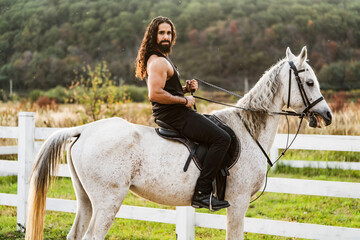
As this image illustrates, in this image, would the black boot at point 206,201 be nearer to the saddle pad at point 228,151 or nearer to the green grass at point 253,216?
the saddle pad at point 228,151

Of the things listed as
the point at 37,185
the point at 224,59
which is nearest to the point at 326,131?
the point at 37,185

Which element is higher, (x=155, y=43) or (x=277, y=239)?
(x=155, y=43)

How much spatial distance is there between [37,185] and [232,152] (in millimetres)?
2060

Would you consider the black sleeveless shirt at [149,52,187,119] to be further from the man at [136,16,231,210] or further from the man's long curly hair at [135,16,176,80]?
the man's long curly hair at [135,16,176,80]

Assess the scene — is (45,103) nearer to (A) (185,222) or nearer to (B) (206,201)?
(A) (185,222)

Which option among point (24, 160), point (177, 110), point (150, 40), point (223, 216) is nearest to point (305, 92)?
point (177, 110)

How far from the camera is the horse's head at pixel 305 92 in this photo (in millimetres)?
4199

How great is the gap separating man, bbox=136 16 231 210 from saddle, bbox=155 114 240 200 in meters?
0.06

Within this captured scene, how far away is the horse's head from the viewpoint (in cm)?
420

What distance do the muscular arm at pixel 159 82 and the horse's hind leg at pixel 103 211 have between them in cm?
97

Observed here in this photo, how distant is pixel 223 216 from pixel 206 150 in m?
1.80

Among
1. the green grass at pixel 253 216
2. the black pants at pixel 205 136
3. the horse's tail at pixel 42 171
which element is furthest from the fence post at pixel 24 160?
the black pants at pixel 205 136

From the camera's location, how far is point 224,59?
40.8 meters

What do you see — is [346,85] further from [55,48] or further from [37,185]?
[37,185]
